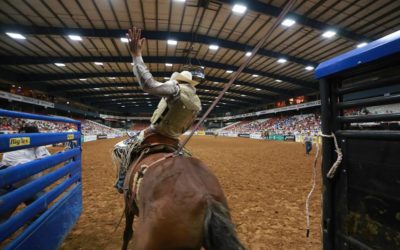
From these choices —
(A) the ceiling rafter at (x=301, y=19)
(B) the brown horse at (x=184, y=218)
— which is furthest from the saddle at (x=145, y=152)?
(A) the ceiling rafter at (x=301, y=19)

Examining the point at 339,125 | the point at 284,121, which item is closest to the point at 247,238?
the point at 339,125

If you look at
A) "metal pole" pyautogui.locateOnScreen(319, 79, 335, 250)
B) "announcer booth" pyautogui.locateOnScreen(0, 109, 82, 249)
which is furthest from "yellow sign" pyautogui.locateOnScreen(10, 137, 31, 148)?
"metal pole" pyautogui.locateOnScreen(319, 79, 335, 250)

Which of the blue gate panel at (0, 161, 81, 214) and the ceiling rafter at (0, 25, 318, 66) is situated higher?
the ceiling rafter at (0, 25, 318, 66)

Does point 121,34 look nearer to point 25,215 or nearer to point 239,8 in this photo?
point 239,8

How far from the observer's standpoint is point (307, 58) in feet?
59.0

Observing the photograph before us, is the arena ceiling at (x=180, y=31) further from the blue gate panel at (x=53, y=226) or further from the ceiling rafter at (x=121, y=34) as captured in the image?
the blue gate panel at (x=53, y=226)

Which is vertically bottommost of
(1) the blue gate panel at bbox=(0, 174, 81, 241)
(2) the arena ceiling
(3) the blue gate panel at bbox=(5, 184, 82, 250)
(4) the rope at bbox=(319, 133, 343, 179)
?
(3) the blue gate panel at bbox=(5, 184, 82, 250)

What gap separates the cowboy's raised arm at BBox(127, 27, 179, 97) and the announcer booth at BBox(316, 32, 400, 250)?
4.29 feet

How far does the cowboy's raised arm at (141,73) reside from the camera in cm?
208

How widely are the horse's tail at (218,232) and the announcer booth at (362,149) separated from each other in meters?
0.57

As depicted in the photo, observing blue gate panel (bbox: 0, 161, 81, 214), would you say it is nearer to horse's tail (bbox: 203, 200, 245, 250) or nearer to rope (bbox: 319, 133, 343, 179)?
horse's tail (bbox: 203, 200, 245, 250)

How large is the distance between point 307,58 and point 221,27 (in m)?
8.44

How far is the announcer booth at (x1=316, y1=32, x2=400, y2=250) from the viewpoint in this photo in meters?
1.06

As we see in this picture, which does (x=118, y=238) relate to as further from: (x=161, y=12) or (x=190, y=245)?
(x=161, y=12)
